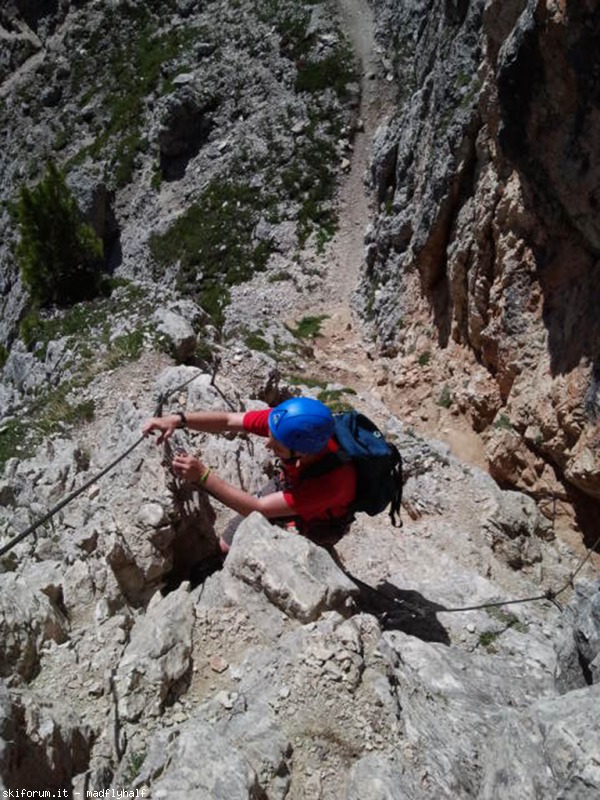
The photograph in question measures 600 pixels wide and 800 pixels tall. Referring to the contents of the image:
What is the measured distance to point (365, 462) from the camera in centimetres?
680

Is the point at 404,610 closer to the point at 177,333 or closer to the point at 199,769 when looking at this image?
the point at 199,769

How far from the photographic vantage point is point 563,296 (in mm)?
13555

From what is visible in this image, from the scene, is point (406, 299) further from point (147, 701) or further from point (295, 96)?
point (295, 96)

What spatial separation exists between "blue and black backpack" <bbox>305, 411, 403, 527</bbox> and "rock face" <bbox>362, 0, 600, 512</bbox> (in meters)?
7.13

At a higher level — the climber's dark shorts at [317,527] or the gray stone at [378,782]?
the gray stone at [378,782]

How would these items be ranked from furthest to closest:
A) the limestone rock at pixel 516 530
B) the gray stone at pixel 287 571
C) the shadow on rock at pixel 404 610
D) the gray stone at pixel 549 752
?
the limestone rock at pixel 516 530 → the shadow on rock at pixel 404 610 → the gray stone at pixel 287 571 → the gray stone at pixel 549 752

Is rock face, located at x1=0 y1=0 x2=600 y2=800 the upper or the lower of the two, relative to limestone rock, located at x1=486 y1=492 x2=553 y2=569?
upper

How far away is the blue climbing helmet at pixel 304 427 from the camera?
6.17 metres

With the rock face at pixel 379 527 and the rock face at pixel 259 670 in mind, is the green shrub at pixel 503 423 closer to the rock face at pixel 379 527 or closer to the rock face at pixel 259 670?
the rock face at pixel 379 527

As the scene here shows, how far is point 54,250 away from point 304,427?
80.6 ft

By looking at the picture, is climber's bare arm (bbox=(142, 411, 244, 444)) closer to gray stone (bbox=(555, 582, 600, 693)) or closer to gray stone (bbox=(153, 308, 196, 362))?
gray stone (bbox=(555, 582, 600, 693))

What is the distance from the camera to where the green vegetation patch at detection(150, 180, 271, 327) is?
119 feet

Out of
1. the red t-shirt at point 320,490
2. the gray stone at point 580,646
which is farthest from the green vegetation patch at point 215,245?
the gray stone at point 580,646

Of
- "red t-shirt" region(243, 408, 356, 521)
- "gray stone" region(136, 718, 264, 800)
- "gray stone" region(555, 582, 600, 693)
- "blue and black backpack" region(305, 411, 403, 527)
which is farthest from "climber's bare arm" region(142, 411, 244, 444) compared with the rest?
"gray stone" region(555, 582, 600, 693)
